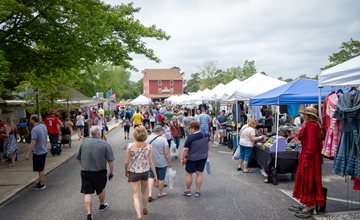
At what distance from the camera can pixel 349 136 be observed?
5.16m

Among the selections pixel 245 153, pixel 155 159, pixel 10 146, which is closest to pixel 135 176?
pixel 155 159

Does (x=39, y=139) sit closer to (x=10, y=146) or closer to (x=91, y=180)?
(x=91, y=180)

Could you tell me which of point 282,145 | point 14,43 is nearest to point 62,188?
point 282,145

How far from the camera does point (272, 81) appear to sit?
13.8 meters

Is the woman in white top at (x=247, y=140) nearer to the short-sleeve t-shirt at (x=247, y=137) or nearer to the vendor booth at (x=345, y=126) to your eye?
the short-sleeve t-shirt at (x=247, y=137)

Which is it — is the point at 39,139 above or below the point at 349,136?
below

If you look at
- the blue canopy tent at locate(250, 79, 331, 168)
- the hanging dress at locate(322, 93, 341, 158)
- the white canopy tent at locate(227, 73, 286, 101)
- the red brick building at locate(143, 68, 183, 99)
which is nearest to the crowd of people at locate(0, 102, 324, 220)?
the hanging dress at locate(322, 93, 341, 158)

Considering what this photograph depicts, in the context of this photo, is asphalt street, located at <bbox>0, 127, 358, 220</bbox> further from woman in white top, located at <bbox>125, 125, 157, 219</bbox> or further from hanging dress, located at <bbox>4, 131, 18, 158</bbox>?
hanging dress, located at <bbox>4, 131, 18, 158</bbox>

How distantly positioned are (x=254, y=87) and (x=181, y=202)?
7.90m

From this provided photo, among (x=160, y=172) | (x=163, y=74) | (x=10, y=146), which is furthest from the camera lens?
(x=163, y=74)

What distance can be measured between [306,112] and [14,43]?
10.6m

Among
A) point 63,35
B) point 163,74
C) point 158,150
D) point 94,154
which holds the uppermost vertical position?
point 163,74

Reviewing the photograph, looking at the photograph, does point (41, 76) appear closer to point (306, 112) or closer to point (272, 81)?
point (272, 81)

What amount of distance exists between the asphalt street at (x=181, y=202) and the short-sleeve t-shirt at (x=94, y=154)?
37.6 inches
